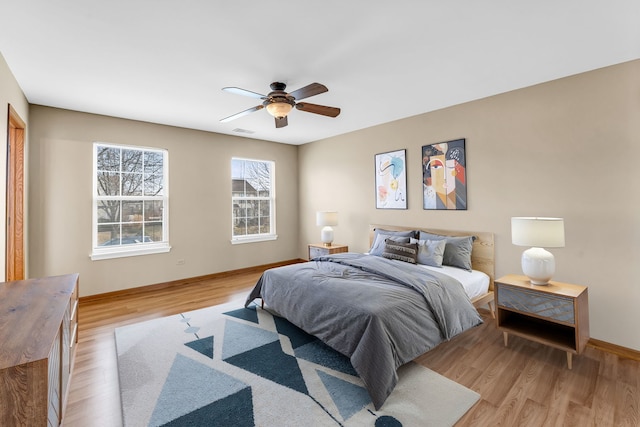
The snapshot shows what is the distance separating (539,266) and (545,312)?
1.24 feet

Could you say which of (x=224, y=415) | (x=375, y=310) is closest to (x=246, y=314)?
(x=224, y=415)

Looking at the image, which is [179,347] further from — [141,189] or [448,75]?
[448,75]

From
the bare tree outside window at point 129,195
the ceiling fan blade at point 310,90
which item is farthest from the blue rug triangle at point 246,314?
the ceiling fan blade at point 310,90

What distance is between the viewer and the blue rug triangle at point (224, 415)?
5.87ft

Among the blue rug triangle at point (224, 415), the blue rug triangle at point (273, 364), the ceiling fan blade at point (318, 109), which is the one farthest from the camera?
the ceiling fan blade at point (318, 109)

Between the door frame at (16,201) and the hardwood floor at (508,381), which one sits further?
the door frame at (16,201)

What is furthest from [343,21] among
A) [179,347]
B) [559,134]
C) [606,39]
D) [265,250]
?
[265,250]

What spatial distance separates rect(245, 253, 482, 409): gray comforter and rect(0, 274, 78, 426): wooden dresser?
1.67 m

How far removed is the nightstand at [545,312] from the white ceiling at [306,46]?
6.40ft

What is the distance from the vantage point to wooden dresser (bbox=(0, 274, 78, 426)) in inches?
45.1

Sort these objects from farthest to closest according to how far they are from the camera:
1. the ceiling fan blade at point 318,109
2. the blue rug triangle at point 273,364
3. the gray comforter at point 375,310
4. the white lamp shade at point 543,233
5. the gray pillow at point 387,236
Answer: the gray pillow at point 387,236
the ceiling fan blade at point 318,109
the white lamp shade at point 543,233
the blue rug triangle at point 273,364
the gray comforter at point 375,310

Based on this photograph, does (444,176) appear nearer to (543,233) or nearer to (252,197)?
(543,233)

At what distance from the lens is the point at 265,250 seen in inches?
228

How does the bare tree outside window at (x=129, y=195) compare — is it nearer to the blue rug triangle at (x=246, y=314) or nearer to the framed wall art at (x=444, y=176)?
the blue rug triangle at (x=246, y=314)
